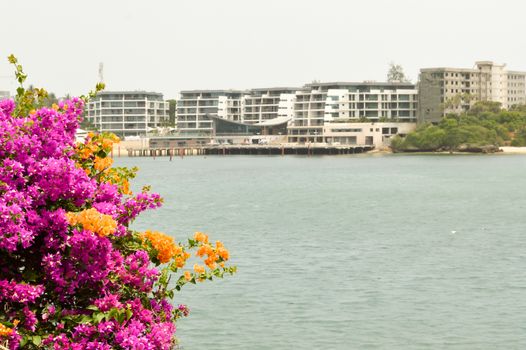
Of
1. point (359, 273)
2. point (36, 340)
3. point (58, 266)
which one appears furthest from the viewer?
point (359, 273)

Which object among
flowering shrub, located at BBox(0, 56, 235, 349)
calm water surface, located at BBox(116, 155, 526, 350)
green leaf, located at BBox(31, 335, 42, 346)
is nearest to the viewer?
flowering shrub, located at BBox(0, 56, 235, 349)

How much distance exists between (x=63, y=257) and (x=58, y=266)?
13 cm

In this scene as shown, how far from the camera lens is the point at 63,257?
469 inches

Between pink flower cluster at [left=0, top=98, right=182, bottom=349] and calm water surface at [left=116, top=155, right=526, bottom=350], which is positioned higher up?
pink flower cluster at [left=0, top=98, right=182, bottom=349]

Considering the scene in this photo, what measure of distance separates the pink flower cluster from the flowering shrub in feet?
0.04

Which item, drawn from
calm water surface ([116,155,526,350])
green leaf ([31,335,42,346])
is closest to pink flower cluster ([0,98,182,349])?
green leaf ([31,335,42,346])

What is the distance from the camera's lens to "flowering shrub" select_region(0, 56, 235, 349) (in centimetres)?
1156

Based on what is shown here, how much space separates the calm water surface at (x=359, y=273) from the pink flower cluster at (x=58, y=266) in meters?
15.4

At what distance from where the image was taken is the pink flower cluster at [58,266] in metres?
11.6

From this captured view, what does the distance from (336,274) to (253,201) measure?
51043 millimetres

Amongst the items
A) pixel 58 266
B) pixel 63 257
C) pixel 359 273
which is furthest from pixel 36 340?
pixel 359 273

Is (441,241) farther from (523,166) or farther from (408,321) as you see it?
(523,166)

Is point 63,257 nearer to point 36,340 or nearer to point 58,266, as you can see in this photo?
point 58,266

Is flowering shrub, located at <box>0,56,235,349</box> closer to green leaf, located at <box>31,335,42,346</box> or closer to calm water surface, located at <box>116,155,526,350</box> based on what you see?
green leaf, located at <box>31,335,42,346</box>
